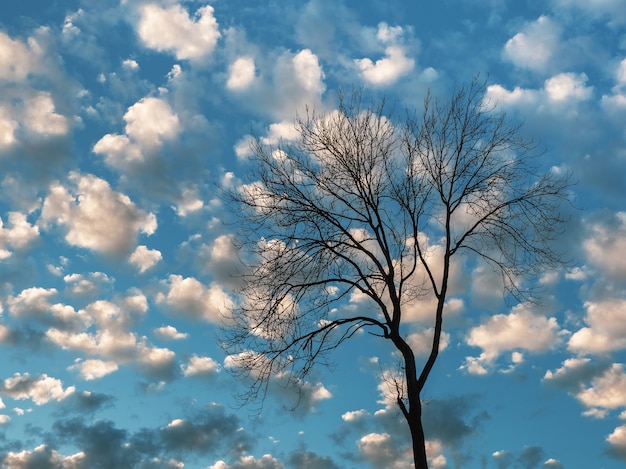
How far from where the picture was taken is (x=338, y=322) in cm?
1446

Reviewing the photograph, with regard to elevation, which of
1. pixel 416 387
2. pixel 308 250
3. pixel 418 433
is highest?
pixel 308 250

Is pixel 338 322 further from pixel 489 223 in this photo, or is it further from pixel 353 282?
pixel 489 223

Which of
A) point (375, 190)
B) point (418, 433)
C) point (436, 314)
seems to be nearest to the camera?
point (418, 433)

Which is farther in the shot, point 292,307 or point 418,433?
point 292,307

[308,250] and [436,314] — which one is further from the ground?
[308,250]

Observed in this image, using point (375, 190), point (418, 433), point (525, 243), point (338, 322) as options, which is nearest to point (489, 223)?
point (525, 243)

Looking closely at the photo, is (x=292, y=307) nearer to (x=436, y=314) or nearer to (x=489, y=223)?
(x=436, y=314)

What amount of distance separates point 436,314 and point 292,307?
311 cm

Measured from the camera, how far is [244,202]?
15.3 meters

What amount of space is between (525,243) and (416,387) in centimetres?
434

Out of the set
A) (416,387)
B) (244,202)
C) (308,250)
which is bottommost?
(416,387)

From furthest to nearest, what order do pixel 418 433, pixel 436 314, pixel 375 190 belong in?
pixel 375 190, pixel 436 314, pixel 418 433

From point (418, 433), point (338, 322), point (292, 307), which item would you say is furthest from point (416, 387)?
point (292, 307)

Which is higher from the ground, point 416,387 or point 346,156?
point 346,156
